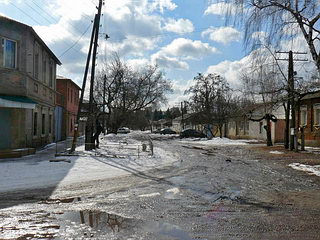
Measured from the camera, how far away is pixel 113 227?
5.59 metres

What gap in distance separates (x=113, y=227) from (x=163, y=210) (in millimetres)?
1499

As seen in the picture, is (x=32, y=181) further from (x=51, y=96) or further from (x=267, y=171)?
(x=51, y=96)

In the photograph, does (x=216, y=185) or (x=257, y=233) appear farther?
(x=216, y=185)

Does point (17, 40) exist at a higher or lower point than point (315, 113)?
higher

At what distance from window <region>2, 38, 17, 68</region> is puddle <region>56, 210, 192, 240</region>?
12731 millimetres

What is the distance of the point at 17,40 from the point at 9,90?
2643mm

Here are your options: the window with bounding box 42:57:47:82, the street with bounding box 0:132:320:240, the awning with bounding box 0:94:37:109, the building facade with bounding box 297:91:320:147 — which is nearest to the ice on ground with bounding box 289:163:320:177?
the street with bounding box 0:132:320:240

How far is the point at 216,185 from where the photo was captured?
10.0 meters

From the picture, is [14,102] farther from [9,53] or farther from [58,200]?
[58,200]

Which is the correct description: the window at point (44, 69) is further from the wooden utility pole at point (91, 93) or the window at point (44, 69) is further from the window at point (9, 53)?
the window at point (9, 53)

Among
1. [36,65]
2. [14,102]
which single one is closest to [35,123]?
[36,65]

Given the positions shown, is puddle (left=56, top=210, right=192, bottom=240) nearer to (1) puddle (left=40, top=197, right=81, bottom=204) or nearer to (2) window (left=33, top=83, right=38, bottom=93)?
(1) puddle (left=40, top=197, right=81, bottom=204)

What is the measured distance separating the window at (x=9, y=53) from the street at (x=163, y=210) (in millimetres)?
9534

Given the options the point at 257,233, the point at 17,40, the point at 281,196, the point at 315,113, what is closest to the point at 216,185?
the point at 281,196
